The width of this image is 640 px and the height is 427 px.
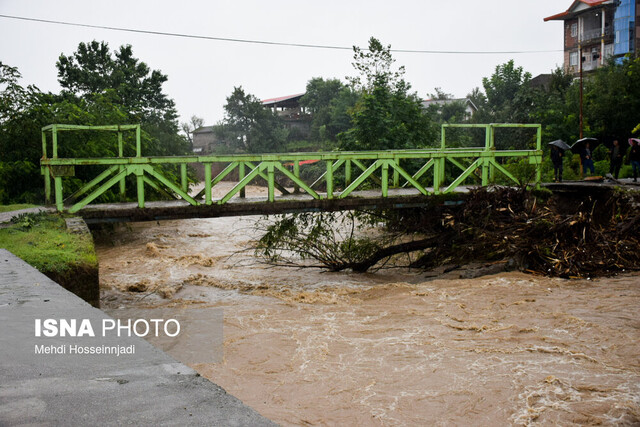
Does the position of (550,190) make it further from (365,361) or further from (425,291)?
(365,361)

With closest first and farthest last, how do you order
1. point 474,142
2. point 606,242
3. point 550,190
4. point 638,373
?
point 638,373, point 606,242, point 550,190, point 474,142

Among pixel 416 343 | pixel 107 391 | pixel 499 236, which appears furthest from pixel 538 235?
pixel 107 391

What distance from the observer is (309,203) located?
10.4 m

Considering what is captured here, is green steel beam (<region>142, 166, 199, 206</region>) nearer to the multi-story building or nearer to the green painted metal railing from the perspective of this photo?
the green painted metal railing

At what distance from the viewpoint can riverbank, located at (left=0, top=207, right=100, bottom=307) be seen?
5.52 meters

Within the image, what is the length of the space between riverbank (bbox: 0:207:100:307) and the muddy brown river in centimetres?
158

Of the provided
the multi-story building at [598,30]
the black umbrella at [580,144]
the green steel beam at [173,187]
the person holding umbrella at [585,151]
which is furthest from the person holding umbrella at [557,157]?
the multi-story building at [598,30]

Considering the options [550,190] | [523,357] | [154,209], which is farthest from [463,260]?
[154,209]

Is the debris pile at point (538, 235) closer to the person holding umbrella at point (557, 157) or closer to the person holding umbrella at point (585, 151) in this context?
the person holding umbrella at point (557, 157)

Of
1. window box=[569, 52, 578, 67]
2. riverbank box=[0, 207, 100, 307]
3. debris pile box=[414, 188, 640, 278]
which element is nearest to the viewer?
riverbank box=[0, 207, 100, 307]

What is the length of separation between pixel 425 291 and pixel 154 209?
4.55 metres

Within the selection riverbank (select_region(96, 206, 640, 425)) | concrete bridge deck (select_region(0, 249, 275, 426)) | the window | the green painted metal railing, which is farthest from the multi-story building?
concrete bridge deck (select_region(0, 249, 275, 426))

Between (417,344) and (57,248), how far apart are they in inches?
163

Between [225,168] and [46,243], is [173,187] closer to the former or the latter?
[225,168]
